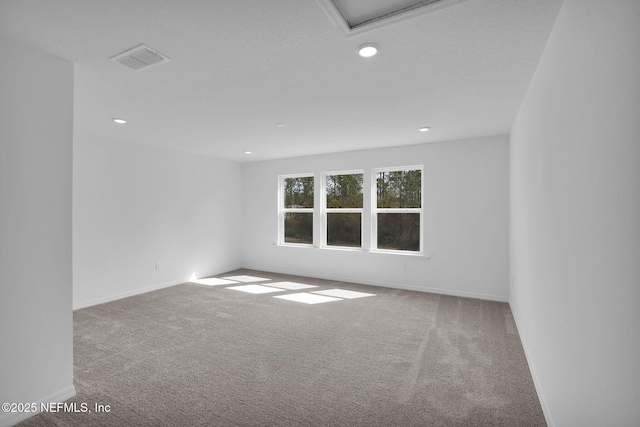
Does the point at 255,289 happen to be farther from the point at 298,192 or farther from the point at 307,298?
the point at 298,192

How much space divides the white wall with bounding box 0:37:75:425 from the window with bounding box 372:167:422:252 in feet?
14.2

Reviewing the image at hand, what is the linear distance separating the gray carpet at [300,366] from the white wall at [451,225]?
0.59 meters

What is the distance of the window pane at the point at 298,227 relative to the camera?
623 cm

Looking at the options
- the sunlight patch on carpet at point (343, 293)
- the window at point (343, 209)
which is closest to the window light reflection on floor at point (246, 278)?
the sunlight patch on carpet at point (343, 293)

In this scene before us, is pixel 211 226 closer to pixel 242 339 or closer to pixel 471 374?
pixel 242 339

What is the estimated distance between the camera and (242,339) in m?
3.07

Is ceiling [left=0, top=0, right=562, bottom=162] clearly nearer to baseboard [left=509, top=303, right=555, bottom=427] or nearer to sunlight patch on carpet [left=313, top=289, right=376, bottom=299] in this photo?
baseboard [left=509, top=303, right=555, bottom=427]

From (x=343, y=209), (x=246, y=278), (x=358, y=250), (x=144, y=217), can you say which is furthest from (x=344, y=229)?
(x=144, y=217)

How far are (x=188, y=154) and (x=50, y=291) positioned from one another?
13.0 ft

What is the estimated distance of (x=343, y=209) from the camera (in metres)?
5.77

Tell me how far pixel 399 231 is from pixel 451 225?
0.87 m

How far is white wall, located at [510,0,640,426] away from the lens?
96cm

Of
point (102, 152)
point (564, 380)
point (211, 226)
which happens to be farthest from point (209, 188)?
point (564, 380)

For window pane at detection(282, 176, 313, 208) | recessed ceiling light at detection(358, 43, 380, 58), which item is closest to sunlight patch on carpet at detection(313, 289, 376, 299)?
window pane at detection(282, 176, 313, 208)
